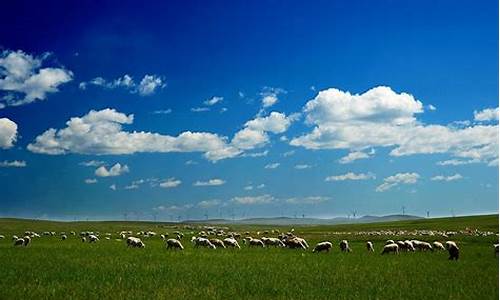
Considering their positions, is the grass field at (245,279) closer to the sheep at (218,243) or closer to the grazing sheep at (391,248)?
the grazing sheep at (391,248)

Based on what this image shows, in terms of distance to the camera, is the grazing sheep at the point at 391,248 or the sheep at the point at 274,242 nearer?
the grazing sheep at the point at 391,248

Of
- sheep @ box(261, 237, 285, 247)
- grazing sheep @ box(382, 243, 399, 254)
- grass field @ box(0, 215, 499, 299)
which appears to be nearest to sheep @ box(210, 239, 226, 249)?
sheep @ box(261, 237, 285, 247)

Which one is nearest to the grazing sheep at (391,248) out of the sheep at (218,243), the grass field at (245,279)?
the grass field at (245,279)

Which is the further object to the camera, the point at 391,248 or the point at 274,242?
the point at 274,242

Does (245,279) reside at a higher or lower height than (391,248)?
lower

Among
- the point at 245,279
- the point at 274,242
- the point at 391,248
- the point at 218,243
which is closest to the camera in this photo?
the point at 245,279

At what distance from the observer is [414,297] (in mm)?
17141

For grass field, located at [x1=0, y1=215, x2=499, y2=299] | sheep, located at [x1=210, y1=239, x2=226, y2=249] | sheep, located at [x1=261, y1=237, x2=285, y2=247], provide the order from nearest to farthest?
1. grass field, located at [x1=0, y1=215, x2=499, y2=299]
2. sheep, located at [x1=210, y1=239, x2=226, y2=249]
3. sheep, located at [x1=261, y1=237, x2=285, y2=247]

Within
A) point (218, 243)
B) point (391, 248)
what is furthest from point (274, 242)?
point (391, 248)

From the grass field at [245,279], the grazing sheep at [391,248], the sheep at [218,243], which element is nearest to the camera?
the grass field at [245,279]

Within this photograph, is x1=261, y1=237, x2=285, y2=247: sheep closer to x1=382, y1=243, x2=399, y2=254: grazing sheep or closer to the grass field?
x1=382, y1=243, x2=399, y2=254: grazing sheep

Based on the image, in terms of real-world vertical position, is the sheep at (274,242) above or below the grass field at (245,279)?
above

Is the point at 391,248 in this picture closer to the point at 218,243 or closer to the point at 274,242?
the point at 274,242

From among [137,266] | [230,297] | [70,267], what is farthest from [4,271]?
[230,297]
